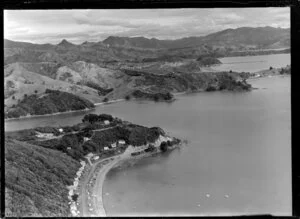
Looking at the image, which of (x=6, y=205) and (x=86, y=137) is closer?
(x=6, y=205)

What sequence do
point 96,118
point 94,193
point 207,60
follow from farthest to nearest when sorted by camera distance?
point 207,60 < point 96,118 < point 94,193

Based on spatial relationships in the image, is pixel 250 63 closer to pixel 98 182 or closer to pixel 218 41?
pixel 218 41

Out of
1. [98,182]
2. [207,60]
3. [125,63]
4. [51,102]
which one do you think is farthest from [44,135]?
[207,60]

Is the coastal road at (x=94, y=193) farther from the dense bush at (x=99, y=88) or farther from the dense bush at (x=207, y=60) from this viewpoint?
the dense bush at (x=207, y=60)

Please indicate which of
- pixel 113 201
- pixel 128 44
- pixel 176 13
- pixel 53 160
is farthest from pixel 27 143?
pixel 176 13

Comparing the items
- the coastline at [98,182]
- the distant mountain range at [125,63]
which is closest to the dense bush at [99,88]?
the distant mountain range at [125,63]

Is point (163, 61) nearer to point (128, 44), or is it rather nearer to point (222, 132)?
point (128, 44)
